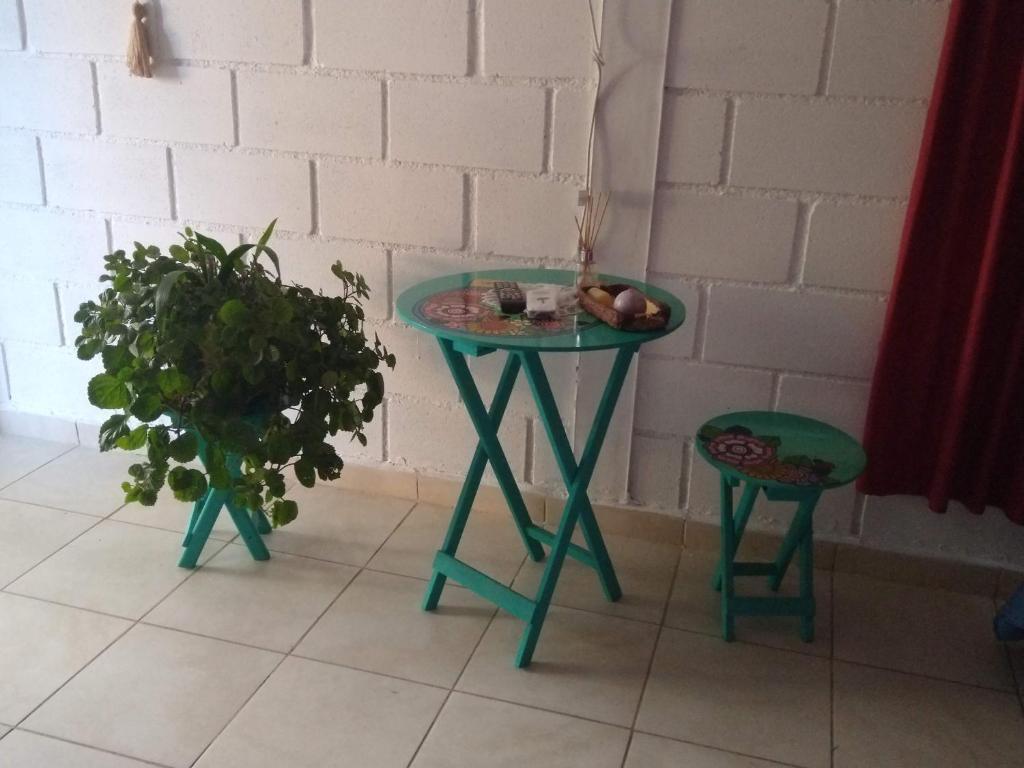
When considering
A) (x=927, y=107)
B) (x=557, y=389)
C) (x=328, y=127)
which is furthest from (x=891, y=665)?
(x=328, y=127)

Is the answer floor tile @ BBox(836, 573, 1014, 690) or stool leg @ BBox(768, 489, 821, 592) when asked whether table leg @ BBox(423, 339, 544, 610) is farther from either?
floor tile @ BBox(836, 573, 1014, 690)

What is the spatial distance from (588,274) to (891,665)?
1.05 m

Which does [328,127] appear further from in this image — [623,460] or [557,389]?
[623,460]

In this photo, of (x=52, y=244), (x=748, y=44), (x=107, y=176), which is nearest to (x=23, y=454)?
(x=52, y=244)

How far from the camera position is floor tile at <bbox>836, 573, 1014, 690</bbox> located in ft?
6.42

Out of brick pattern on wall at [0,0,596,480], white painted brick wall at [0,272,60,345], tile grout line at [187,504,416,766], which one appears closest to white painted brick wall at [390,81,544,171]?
brick pattern on wall at [0,0,596,480]

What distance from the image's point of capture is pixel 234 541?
234 centimetres

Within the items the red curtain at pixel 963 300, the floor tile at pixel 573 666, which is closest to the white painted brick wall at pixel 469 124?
the red curtain at pixel 963 300

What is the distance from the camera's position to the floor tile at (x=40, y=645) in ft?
5.90

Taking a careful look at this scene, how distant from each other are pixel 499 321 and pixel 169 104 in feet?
3.80

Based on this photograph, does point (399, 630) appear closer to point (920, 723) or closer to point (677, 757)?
point (677, 757)

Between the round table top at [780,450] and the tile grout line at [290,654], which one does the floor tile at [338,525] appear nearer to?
the tile grout line at [290,654]

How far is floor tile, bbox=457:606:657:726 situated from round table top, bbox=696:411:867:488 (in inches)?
17.0

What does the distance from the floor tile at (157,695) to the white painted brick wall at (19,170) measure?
1.30 metres
